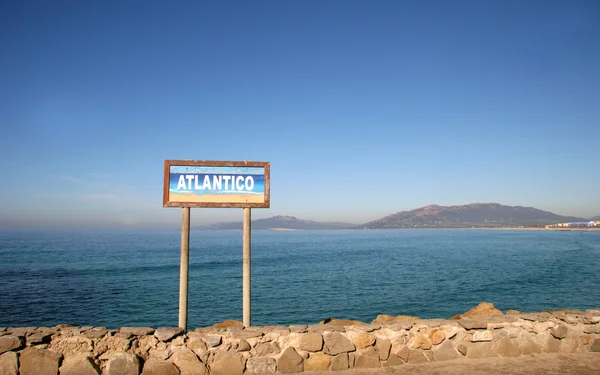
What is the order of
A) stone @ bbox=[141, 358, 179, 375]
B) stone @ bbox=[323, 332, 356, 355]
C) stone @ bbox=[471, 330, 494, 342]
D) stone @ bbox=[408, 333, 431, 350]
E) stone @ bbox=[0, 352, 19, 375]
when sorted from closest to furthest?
stone @ bbox=[0, 352, 19, 375] < stone @ bbox=[141, 358, 179, 375] < stone @ bbox=[323, 332, 356, 355] < stone @ bbox=[408, 333, 431, 350] < stone @ bbox=[471, 330, 494, 342]

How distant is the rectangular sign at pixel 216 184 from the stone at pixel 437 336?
13.0 ft

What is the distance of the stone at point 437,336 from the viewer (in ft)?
23.0

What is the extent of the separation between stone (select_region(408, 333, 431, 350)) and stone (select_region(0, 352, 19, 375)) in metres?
6.10

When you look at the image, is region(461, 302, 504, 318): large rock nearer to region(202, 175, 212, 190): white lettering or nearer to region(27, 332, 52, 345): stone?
region(202, 175, 212, 190): white lettering

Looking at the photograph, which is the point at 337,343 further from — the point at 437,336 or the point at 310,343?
the point at 437,336

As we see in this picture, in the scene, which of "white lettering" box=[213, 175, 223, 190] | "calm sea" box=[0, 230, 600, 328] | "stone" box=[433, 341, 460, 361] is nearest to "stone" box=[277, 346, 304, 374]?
"stone" box=[433, 341, 460, 361]

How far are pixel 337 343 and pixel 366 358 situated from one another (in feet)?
1.76

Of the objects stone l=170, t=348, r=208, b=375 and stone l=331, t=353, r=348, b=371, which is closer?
stone l=170, t=348, r=208, b=375

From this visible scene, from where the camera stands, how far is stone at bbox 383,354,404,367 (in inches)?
268

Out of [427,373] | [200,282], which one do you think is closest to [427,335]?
[427,373]

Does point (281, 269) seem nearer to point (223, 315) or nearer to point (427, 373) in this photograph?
point (223, 315)

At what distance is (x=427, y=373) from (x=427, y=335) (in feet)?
2.21

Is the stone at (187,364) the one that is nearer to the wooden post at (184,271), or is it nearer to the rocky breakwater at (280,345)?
Answer: the rocky breakwater at (280,345)

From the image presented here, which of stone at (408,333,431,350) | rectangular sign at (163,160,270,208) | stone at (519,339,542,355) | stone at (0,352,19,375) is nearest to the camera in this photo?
stone at (0,352,19,375)
